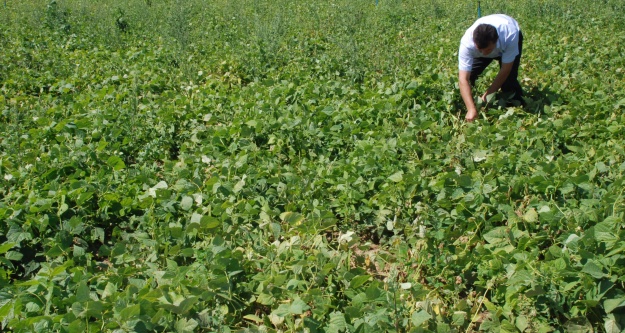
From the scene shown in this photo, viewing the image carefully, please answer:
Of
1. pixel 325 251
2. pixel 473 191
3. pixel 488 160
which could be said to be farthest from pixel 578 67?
pixel 325 251

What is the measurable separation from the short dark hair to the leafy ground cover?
2.19 ft

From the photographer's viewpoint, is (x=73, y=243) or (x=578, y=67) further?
(x=578, y=67)

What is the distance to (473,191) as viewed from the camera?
369 cm

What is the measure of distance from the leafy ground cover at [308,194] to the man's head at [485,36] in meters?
0.64

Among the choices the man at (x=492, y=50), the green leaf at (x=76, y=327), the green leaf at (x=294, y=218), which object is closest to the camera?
the green leaf at (x=76, y=327)

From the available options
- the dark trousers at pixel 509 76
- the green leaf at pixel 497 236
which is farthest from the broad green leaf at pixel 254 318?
the dark trousers at pixel 509 76

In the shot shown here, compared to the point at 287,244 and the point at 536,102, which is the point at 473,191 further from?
the point at 536,102

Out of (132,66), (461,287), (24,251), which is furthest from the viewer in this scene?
(132,66)

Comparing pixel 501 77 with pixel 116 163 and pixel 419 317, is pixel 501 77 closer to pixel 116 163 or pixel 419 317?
pixel 419 317

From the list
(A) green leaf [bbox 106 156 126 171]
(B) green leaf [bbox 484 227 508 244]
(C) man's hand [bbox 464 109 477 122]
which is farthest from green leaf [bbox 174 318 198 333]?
(C) man's hand [bbox 464 109 477 122]

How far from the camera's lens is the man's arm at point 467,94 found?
17.0 feet

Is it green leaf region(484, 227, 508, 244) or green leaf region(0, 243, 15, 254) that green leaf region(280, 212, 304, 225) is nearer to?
green leaf region(484, 227, 508, 244)

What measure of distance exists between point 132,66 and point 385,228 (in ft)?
14.7

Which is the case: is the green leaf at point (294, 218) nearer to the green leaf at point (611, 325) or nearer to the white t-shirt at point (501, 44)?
the green leaf at point (611, 325)
